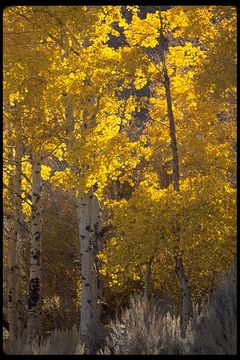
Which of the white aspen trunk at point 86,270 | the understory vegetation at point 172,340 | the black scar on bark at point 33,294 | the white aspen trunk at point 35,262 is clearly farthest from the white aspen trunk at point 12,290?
the understory vegetation at point 172,340

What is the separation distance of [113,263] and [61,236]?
664 cm

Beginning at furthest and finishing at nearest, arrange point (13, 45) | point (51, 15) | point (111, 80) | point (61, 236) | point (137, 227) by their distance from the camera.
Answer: point (61, 236)
point (137, 227)
point (111, 80)
point (13, 45)
point (51, 15)

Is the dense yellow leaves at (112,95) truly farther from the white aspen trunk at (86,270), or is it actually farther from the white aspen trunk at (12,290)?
the white aspen trunk at (12,290)

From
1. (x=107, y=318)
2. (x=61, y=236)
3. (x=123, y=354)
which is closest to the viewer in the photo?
(x=123, y=354)

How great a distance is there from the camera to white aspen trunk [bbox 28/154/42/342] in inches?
455

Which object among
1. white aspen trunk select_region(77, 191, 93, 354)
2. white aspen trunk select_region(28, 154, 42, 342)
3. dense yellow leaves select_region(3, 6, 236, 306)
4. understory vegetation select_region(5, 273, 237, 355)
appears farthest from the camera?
white aspen trunk select_region(28, 154, 42, 342)

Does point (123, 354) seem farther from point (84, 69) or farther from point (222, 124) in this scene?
point (222, 124)

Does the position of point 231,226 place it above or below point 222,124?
below

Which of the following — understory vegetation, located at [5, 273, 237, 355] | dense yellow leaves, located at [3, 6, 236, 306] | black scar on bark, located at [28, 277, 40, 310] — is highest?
dense yellow leaves, located at [3, 6, 236, 306]

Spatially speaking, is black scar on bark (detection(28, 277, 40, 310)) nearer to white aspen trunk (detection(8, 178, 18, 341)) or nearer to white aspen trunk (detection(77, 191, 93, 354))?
white aspen trunk (detection(8, 178, 18, 341))

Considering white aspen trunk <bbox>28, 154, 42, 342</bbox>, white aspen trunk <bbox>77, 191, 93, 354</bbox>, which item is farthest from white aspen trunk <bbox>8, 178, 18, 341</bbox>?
white aspen trunk <bbox>77, 191, 93, 354</bbox>

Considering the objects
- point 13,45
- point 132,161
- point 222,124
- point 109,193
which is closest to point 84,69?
point 13,45

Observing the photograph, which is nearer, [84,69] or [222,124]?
[84,69]

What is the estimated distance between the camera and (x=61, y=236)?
17.8 m
